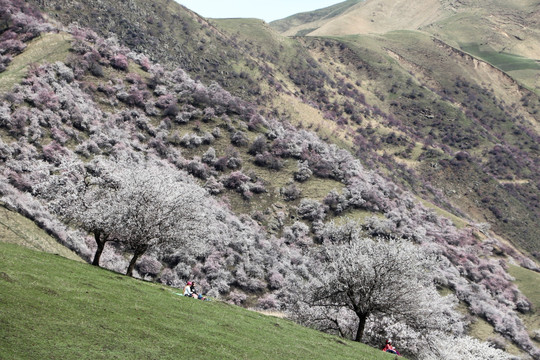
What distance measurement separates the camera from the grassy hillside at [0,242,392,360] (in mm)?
14875

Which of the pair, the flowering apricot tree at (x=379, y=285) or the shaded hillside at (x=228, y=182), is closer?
the flowering apricot tree at (x=379, y=285)

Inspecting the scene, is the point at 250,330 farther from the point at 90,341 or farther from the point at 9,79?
the point at 9,79

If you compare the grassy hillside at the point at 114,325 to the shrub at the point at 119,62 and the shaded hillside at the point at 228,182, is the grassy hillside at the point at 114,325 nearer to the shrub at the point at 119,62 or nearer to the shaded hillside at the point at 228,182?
the shaded hillside at the point at 228,182

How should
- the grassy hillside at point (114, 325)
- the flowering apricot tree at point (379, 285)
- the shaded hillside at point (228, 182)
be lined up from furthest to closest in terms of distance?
1. the shaded hillside at point (228, 182)
2. the flowering apricot tree at point (379, 285)
3. the grassy hillside at point (114, 325)

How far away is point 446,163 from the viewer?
169250 millimetres

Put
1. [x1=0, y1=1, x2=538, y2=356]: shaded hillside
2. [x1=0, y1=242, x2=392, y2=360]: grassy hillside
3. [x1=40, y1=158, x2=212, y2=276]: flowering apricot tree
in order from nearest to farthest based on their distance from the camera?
[x1=0, y1=242, x2=392, y2=360]: grassy hillside
[x1=40, y1=158, x2=212, y2=276]: flowering apricot tree
[x1=0, y1=1, x2=538, y2=356]: shaded hillside

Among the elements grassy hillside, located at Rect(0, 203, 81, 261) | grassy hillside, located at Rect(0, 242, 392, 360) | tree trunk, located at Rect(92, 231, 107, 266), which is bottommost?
grassy hillside, located at Rect(0, 203, 81, 261)

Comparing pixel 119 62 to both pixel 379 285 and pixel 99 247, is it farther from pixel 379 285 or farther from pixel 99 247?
pixel 379 285

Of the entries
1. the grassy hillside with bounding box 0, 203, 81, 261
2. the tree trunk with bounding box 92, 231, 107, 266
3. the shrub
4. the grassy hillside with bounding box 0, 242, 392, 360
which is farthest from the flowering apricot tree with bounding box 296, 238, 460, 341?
the shrub

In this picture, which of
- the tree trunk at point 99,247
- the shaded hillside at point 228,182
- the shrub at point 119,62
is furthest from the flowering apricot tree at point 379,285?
the shrub at point 119,62

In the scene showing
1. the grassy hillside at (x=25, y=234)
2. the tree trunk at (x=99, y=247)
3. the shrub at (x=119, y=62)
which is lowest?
the grassy hillside at (x=25, y=234)

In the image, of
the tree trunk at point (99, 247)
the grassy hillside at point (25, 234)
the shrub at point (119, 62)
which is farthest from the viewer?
the shrub at point (119, 62)

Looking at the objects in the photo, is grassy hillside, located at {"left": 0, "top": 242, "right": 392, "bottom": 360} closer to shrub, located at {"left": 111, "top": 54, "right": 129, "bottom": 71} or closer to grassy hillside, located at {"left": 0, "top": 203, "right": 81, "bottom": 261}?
grassy hillside, located at {"left": 0, "top": 203, "right": 81, "bottom": 261}

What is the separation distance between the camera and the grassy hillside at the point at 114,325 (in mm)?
14875
